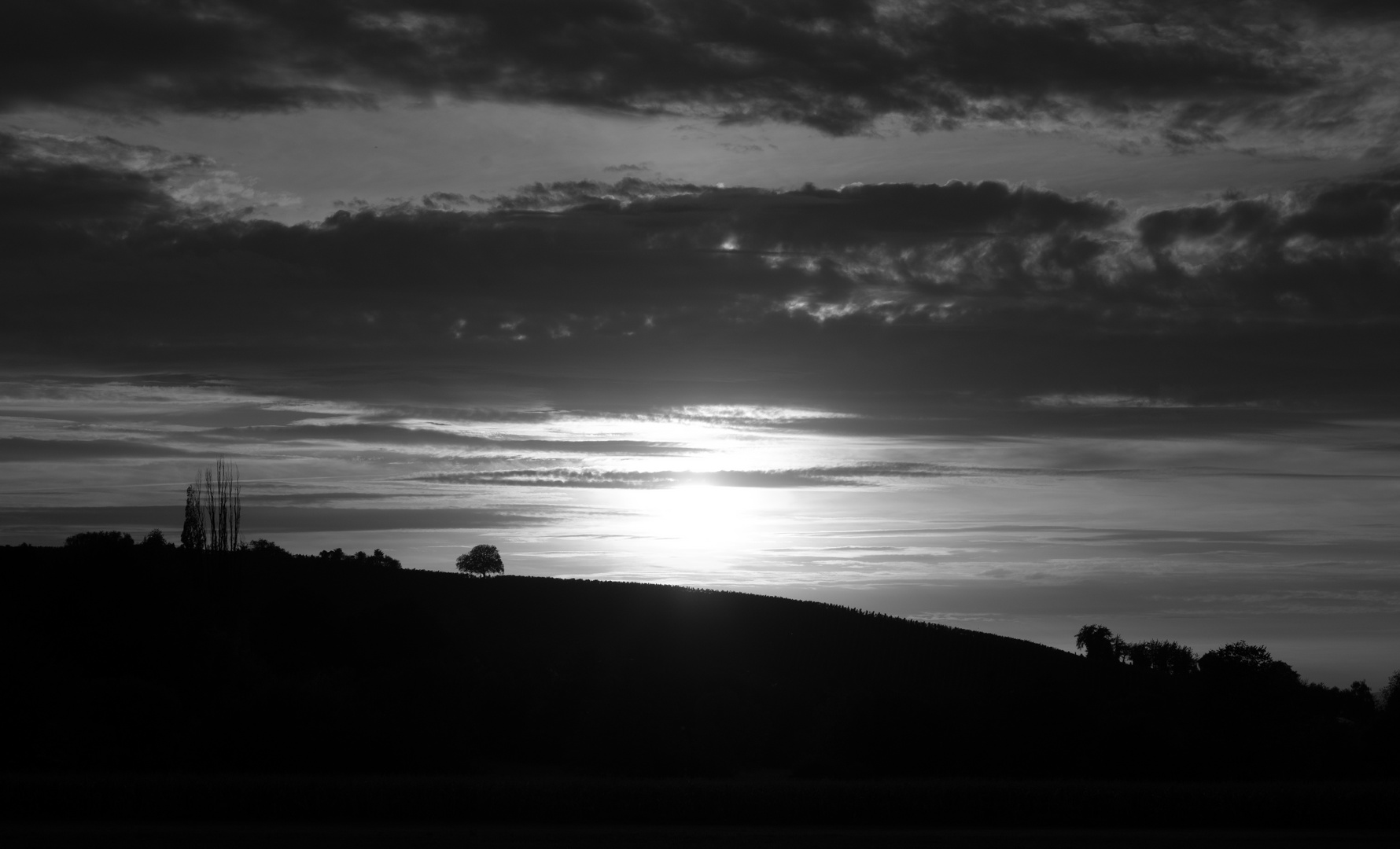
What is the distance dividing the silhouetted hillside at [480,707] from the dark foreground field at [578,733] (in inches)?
7.0

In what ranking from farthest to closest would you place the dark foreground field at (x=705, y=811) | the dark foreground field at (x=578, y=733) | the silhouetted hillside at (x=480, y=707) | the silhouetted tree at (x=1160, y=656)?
the silhouetted tree at (x=1160, y=656) < the silhouetted hillside at (x=480, y=707) < the dark foreground field at (x=578, y=733) < the dark foreground field at (x=705, y=811)

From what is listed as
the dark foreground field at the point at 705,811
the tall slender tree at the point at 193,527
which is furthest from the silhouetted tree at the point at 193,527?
the dark foreground field at the point at 705,811

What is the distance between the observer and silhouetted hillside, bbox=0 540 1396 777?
58.1 metres

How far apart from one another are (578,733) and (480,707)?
8.09m

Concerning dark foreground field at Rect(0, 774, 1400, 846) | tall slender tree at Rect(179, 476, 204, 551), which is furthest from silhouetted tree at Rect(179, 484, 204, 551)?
dark foreground field at Rect(0, 774, 1400, 846)

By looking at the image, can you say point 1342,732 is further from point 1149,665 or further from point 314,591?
point 314,591

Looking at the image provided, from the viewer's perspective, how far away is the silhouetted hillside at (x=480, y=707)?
191 ft

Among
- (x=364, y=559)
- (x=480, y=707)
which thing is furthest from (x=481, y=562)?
(x=480, y=707)

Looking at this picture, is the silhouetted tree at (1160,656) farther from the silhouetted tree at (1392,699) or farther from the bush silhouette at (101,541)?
the bush silhouette at (101,541)

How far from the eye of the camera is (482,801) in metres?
44.7

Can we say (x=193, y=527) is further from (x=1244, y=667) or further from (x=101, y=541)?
(x=1244, y=667)

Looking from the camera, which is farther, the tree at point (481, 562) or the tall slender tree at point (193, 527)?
the tree at point (481, 562)

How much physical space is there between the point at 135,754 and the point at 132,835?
62.5ft

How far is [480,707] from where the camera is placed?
72625mm
